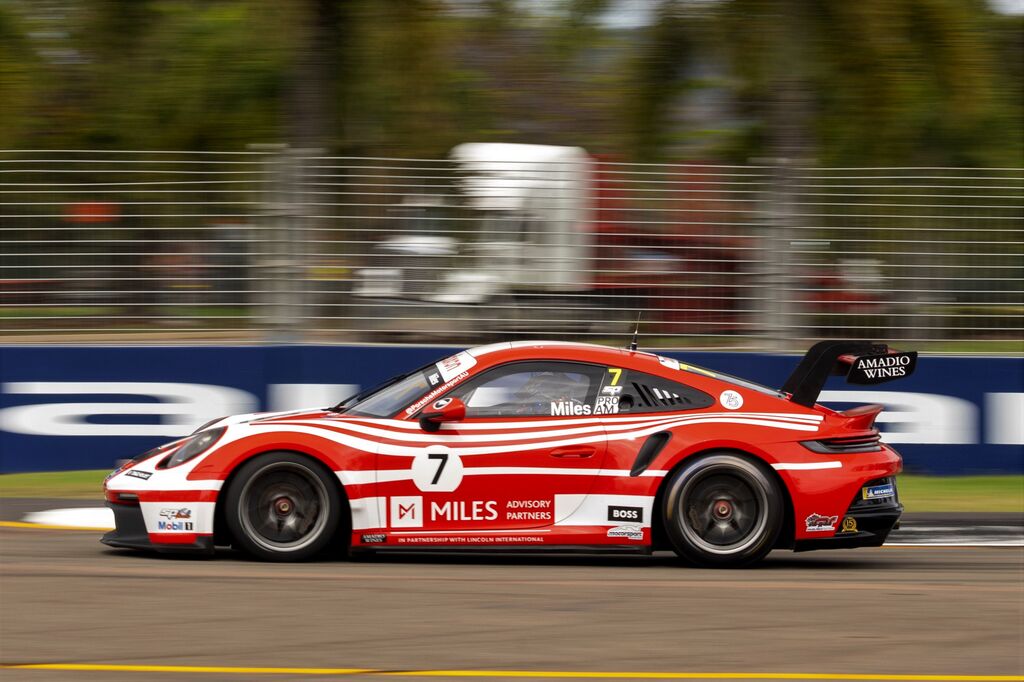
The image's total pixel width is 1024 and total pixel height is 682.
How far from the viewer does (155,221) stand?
11.0m

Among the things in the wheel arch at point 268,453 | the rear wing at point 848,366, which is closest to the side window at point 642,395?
the rear wing at point 848,366

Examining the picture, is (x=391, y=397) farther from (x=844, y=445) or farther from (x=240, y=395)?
(x=240, y=395)

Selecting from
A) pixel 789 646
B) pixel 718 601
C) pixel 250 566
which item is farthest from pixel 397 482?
pixel 789 646

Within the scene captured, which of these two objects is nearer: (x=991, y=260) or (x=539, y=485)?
(x=539, y=485)

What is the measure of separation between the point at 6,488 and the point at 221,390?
1827 millimetres

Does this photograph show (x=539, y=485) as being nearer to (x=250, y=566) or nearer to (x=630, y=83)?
(x=250, y=566)

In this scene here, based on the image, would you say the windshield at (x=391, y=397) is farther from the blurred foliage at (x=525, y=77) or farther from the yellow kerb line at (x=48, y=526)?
the blurred foliage at (x=525, y=77)

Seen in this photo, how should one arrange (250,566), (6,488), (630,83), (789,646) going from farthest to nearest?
(630,83), (6,488), (250,566), (789,646)

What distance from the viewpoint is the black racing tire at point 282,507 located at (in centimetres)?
687

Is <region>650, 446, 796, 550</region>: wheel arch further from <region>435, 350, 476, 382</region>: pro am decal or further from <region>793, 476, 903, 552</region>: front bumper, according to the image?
<region>435, 350, 476, 382</region>: pro am decal

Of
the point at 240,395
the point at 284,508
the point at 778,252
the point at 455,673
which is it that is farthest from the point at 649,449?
the point at 240,395

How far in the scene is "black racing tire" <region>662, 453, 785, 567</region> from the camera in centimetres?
695

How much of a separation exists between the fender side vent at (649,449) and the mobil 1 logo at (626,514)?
0.62ft

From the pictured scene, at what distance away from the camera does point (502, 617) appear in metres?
5.80
